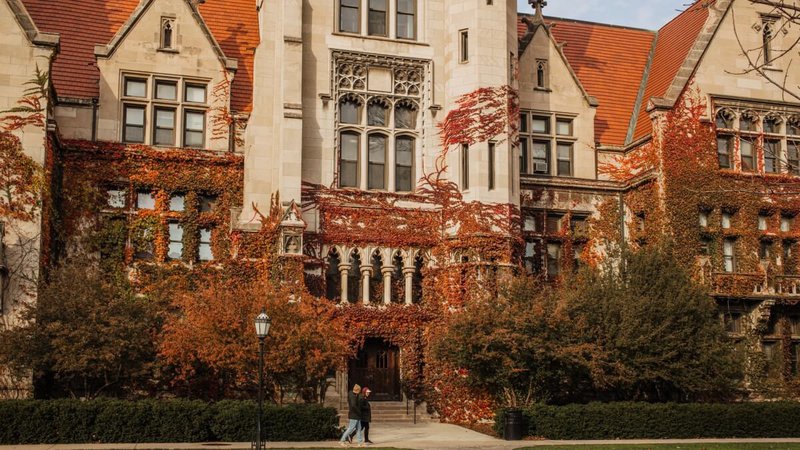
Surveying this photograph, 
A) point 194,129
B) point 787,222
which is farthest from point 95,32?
point 787,222

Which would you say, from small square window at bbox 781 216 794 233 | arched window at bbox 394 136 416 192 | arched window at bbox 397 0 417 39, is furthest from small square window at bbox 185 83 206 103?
small square window at bbox 781 216 794 233

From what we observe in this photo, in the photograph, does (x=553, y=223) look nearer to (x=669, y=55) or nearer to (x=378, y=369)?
(x=378, y=369)

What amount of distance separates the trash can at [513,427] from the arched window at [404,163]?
10683 millimetres

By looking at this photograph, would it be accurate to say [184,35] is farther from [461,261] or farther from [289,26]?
[461,261]

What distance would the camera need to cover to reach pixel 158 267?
105 ft

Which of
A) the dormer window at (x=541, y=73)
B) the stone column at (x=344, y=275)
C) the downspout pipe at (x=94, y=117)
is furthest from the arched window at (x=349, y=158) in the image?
the downspout pipe at (x=94, y=117)

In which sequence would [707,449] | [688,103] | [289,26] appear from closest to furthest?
1. [707,449]
2. [289,26]
3. [688,103]

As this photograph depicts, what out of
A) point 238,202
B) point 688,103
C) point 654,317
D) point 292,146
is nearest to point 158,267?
point 238,202

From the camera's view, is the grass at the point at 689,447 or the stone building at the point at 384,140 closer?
the grass at the point at 689,447

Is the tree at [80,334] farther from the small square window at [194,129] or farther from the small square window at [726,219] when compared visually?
the small square window at [726,219]

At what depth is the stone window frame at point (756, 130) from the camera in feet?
122

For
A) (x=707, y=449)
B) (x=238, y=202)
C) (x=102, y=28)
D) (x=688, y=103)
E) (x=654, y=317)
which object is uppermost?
(x=102, y=28)

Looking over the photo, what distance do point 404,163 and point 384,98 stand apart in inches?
97.2

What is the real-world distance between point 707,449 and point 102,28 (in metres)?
25.7
